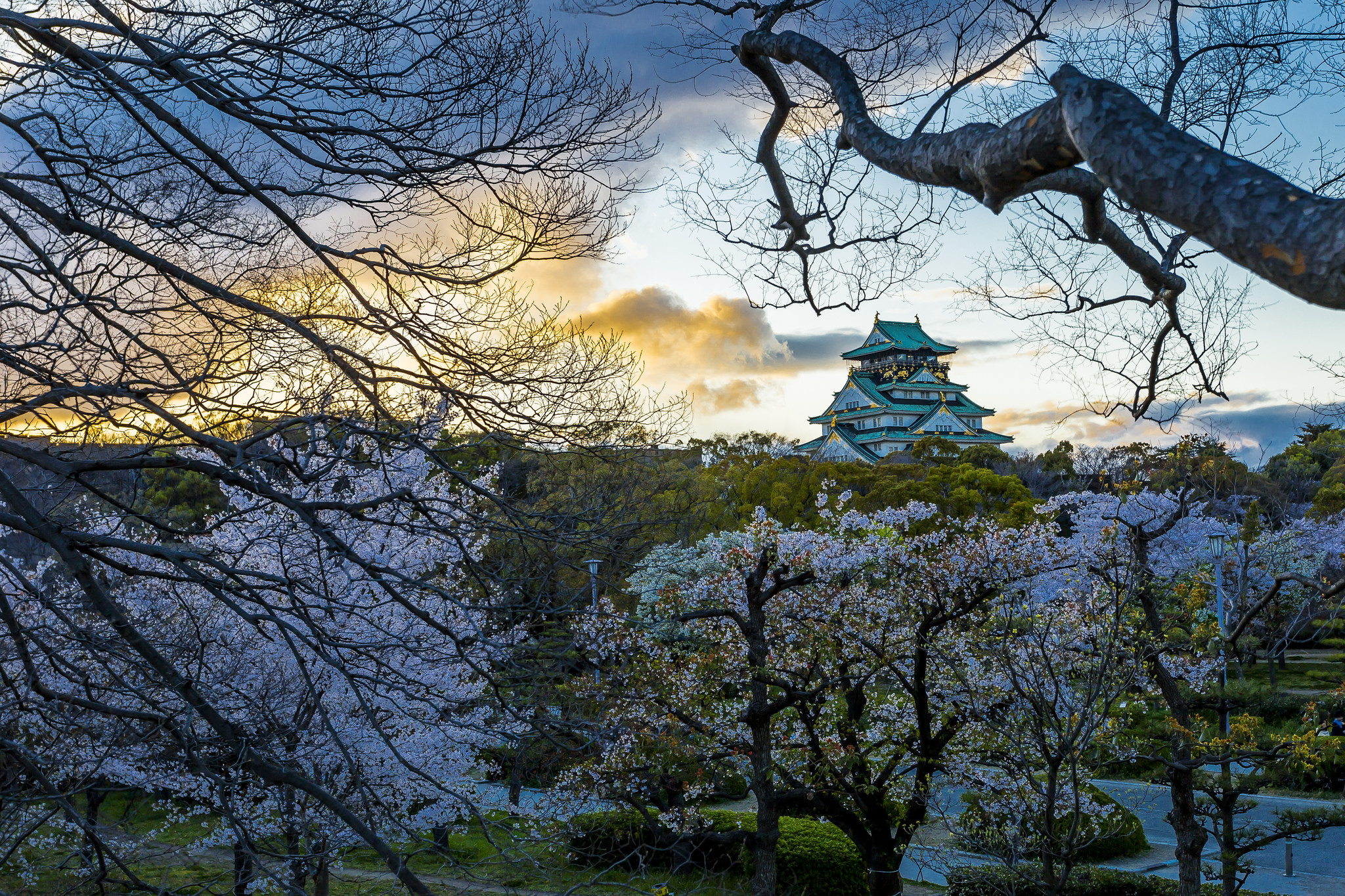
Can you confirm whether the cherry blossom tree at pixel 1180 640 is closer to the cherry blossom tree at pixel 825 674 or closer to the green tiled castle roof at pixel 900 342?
the cherry blossom tree at pixel 825 674

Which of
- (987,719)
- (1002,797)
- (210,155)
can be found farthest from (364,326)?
(1002,797)

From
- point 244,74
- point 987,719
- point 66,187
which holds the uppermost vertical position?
point 244,74

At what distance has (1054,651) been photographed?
8719mm

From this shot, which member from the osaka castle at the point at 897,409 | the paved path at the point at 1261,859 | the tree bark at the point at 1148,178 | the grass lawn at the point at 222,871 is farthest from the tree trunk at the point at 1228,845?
the osaka castle at the point at 897,409

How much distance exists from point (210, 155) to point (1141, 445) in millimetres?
10381

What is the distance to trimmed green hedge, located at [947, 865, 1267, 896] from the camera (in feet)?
33.3

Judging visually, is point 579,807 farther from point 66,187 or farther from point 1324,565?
point 1324,565

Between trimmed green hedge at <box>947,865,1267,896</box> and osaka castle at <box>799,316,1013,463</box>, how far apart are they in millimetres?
33080

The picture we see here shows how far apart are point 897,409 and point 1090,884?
38863mm

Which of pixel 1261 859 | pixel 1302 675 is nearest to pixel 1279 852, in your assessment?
pixel 1261 859

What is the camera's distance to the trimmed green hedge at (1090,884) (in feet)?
33.3

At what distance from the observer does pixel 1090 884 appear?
11.1m

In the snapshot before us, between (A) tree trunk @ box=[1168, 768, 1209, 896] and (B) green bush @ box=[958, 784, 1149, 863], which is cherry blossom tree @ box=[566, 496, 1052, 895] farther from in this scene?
(A) tree trunk @ box=[1168, 768, 1209, 896]

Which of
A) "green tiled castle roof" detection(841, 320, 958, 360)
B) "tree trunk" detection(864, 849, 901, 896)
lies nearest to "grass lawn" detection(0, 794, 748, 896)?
"tree trunk" detection(864, 849, 901, 896)
